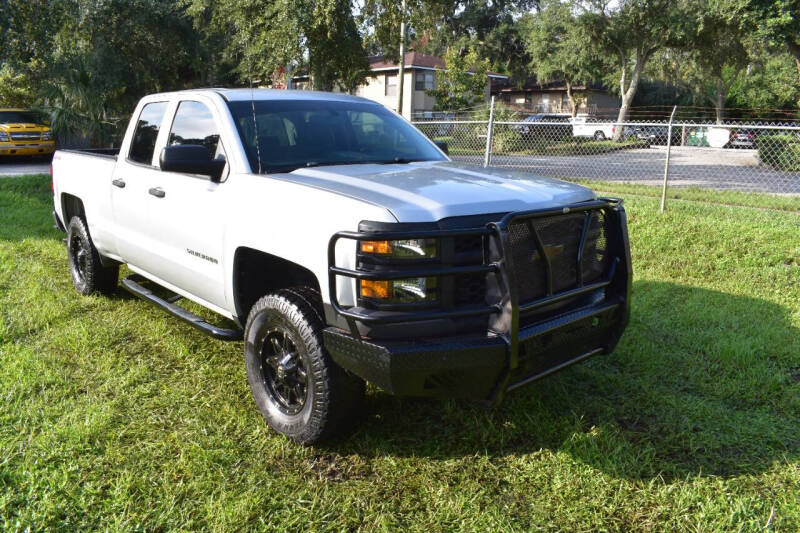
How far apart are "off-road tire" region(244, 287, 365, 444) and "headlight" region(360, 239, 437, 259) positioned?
1.75ft

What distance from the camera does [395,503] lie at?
113 inches

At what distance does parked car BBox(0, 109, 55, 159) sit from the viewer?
1888cm

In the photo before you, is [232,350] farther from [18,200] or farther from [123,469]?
[18,200]

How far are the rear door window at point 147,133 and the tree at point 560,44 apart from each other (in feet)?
120

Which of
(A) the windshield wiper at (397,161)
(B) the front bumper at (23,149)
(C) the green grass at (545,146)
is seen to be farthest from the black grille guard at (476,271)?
(B) the front bumper at (23,149)

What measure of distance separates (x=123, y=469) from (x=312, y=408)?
37.5 inches

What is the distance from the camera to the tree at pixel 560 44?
3725 centimetres

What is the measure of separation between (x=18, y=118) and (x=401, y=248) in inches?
825

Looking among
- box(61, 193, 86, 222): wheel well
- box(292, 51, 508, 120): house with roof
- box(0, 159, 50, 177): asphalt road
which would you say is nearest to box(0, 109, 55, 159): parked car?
box(0, 159, 50, 177): asphalt road

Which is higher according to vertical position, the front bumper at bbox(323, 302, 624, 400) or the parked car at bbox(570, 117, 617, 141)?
the parked car at bbox(570, 117, 617, 141)

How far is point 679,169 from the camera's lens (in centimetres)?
1870

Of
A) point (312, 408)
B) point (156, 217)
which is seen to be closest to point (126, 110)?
point (156, 217)

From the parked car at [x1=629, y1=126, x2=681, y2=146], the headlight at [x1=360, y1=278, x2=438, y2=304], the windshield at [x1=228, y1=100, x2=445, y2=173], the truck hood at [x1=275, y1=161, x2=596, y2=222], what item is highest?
the parked car at [x1=629, y1=126, x2=681, y2=146]

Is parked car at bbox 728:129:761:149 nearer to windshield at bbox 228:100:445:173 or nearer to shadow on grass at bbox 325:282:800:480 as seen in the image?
shadow on grass at bbox 325:282:800:480
